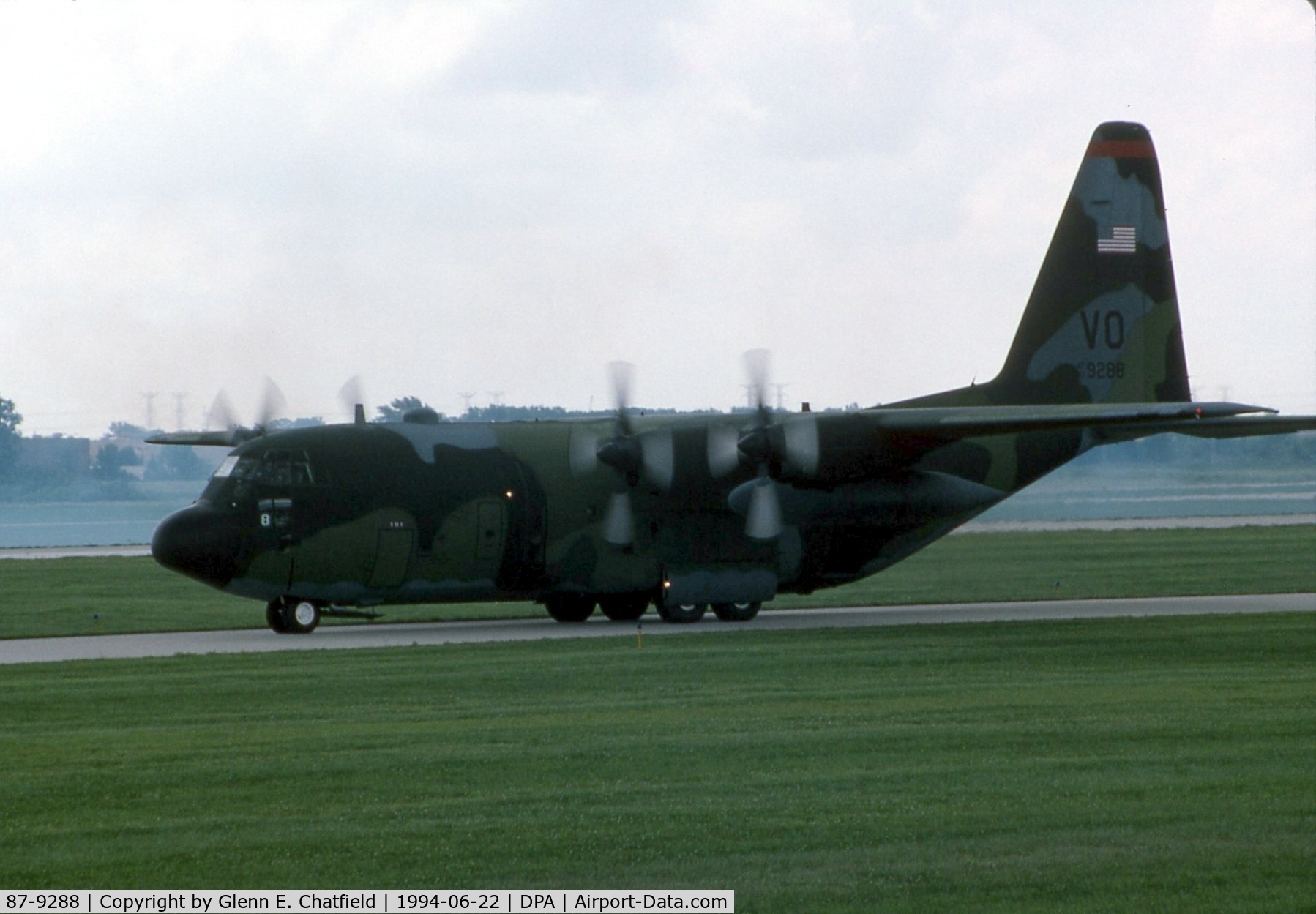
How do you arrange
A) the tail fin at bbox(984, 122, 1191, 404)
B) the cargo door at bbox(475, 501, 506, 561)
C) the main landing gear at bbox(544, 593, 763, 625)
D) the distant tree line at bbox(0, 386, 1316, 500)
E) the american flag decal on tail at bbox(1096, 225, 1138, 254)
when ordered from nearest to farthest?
1. the cargo door at bbox(475, 501, 506, 561)
2. the main landing gear at bbox(544, 593, 763, 625)
3. the tail fin at bbox(984, 122, 1191, 404)
4. the american flag decal on tail at bbox(1096, 225, 1138, 254)
5. the distant tree line at bbox(0, 386, 1316, 500)

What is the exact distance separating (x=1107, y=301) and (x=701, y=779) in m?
26.0

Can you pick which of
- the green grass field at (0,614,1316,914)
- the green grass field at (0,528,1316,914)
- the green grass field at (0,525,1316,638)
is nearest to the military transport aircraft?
the green grass field at (0,528,1316,914)

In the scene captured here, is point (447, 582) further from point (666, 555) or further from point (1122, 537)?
point (1122, 537)

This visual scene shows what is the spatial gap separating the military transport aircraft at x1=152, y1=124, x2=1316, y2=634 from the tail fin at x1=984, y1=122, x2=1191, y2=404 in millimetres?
72

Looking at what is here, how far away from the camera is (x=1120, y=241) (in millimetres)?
38656

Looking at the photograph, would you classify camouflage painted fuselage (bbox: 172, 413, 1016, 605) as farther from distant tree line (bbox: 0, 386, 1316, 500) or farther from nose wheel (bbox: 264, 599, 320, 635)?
distant tree line (bbox: 0, 386, 1316, 500)

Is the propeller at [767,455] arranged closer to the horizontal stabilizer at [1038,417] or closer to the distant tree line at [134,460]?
the horizontal stabilizer at [1038,417]

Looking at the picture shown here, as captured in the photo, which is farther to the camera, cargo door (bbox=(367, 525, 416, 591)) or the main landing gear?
the main landing gear

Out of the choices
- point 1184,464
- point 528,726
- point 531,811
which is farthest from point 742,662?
point 1184,464

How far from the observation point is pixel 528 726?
18.5m

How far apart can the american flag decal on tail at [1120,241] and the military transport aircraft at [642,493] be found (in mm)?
1394

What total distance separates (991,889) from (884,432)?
22.8 m

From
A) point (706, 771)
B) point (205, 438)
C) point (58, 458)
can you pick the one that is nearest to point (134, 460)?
point (58, 458)

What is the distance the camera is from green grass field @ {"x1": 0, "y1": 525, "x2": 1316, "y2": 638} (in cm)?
3816
